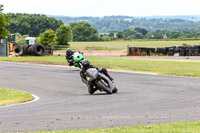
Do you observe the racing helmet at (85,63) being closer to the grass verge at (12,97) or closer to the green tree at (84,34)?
the grass verge at (12,97)

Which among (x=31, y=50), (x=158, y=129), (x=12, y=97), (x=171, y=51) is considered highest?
(x=158, y=129)

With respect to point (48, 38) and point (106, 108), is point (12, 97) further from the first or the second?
point (48, 38)

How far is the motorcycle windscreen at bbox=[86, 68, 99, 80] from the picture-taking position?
54.5 ft

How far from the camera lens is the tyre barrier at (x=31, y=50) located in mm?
51641

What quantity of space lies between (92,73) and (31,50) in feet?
118

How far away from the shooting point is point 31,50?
→ 170 feet

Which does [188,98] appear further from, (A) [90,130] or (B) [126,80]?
(B) [126,80]


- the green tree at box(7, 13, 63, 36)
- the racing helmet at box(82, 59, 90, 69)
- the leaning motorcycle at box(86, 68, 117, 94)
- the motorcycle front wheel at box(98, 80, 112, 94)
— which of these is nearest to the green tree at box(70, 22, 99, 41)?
the green tree at box(7, 13, 63, 36)

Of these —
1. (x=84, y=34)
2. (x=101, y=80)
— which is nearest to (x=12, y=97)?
(x=101, y=80)

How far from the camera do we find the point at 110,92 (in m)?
16.7

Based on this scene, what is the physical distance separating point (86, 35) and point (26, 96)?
158526 millimetres

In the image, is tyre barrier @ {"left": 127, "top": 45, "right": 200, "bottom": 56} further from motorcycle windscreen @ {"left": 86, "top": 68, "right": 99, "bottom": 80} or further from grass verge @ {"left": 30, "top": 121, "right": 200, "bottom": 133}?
grass verge @ {"left": 30, "top": 121, "right": 200, "bottom": 133}

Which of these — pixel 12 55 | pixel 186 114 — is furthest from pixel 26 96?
pixel 12 55

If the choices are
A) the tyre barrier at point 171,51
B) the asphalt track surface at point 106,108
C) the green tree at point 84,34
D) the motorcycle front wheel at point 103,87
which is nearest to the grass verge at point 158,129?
Answer: the asphalt track surface at point 106,108
